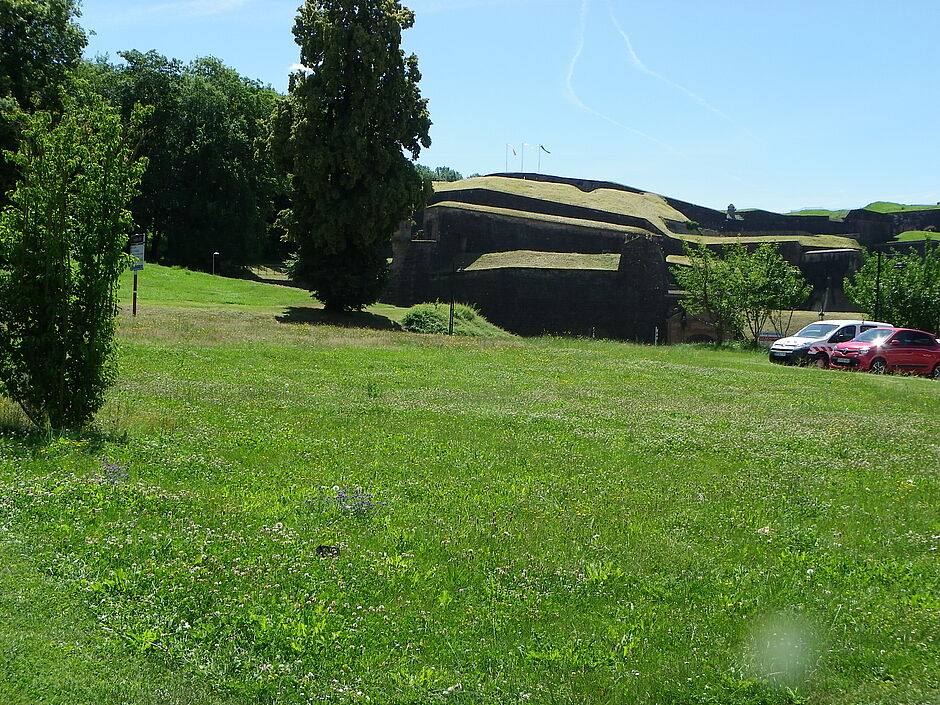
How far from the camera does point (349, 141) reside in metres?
31.0

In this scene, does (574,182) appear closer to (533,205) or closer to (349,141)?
(533,205)

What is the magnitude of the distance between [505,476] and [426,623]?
3751 mm

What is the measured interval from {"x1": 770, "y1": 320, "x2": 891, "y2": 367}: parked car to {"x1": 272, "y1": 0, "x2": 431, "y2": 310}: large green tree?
14.9m

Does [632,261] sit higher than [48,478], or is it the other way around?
[632,261]

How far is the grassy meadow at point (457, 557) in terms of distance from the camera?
16.3 feet

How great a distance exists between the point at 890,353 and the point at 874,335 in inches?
37.3

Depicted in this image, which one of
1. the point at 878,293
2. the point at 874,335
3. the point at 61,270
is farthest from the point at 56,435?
the point at 878,293

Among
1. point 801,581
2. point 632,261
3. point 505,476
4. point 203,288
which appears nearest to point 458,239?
point 632,261

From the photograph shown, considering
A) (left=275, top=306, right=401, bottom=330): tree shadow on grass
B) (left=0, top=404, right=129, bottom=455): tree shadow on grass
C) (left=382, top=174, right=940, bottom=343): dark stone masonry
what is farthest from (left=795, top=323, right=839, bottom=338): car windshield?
(left=0, top=404, right=129, bottom=455): tree shadow on grass

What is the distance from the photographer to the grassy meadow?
16.3ft

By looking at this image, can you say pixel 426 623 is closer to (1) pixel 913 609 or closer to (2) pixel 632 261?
(1) pixel 913 609

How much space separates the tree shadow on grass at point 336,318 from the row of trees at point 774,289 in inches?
604

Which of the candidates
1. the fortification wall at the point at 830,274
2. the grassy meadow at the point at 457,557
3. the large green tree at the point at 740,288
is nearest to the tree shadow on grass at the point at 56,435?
the grassy meadow at the point at 457,557

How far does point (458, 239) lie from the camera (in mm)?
48312
